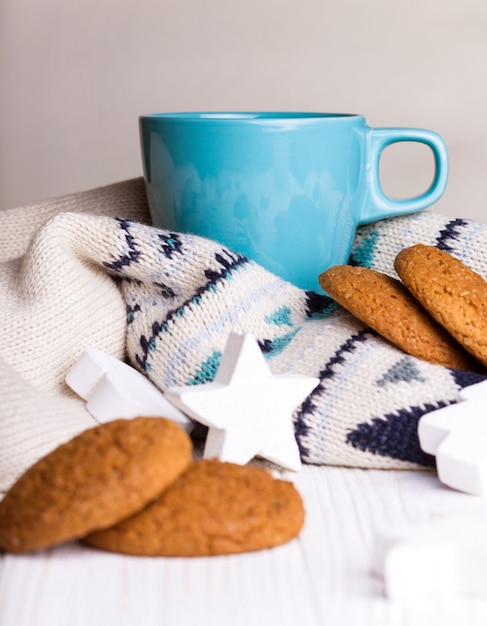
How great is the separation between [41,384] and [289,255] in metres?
0.22

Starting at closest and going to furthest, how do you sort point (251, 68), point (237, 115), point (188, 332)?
point (188, 332) → point (237, 115) → point (251, 68)

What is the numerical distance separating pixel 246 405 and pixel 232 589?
0.47 ft

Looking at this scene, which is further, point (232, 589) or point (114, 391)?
point (114, 391)

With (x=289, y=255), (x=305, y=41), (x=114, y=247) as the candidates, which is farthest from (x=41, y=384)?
(x=305, y=41)

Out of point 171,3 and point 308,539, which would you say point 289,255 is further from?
point 171,3

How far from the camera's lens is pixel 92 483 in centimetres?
44

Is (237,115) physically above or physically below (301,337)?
above

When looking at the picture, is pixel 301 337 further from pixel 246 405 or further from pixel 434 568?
pixel 434 568

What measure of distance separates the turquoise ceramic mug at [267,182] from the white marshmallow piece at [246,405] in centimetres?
17

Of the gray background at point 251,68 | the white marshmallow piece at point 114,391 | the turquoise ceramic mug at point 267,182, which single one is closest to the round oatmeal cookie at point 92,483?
the white marshmallow piece at point 114,391

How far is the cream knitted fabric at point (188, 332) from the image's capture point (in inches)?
23.1

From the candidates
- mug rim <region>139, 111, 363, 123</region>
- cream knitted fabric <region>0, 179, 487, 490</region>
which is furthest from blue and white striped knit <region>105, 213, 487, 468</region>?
mug rim <region>139, 111, 363, 123</region>

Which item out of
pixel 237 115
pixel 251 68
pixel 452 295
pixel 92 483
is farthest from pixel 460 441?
pixel 251 68

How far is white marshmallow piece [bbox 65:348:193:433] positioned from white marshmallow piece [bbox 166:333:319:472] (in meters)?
0.05
